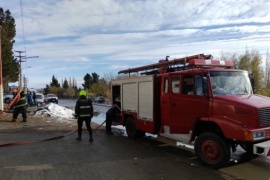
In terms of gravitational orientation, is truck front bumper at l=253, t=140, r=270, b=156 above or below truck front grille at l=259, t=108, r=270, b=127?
below

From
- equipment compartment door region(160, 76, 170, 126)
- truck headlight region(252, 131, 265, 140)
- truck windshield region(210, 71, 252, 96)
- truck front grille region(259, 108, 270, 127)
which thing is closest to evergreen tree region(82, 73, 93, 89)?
equipment compartment door region(160, 76, 170, 126)

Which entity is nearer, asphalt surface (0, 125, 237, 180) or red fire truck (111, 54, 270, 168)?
asphalt surface (0, 125, 237, 180)

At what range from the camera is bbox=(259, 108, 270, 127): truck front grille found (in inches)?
294

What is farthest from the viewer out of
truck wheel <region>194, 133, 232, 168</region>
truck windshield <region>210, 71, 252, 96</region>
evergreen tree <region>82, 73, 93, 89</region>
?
evergreen tree <region>82, 73, 93, 89</region>

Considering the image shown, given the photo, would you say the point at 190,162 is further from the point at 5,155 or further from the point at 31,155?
the point at 5,155

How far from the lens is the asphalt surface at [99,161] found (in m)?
7.21

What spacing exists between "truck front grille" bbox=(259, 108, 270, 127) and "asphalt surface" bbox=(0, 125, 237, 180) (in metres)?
1.46

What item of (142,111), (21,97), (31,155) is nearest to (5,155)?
(31,155)

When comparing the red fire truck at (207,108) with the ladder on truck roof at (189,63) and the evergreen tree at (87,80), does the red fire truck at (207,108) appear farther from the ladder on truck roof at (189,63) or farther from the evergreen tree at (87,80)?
the evergreen tree at (87,80)

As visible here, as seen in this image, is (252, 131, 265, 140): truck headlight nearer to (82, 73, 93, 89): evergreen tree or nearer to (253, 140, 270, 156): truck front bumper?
(253, 140, 270, 156): truck front bumper

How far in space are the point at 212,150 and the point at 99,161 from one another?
Result: 2850mm

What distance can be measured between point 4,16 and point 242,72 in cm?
5275

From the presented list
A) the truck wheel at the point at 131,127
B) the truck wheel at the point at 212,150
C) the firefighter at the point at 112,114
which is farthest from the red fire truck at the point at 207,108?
the firefighter at the point at 112,114

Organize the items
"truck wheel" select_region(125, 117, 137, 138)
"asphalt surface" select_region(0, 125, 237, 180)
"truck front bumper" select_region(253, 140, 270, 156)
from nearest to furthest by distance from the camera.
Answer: "truck front bumper" select_region(253, 140, 270, 156) → "asphalt surface" select_region(0, 125, 237, 180) → "truck wheel" select_region(125, 117, 137, 138)
